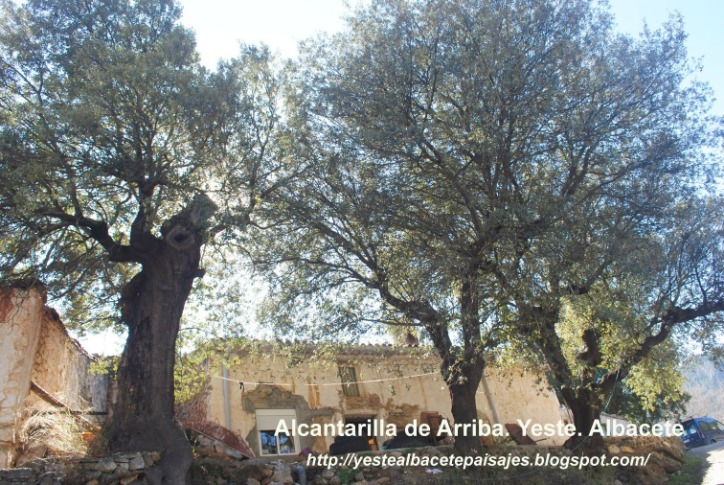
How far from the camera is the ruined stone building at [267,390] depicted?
A: 1073 cm

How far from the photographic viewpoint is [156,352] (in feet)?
29.4

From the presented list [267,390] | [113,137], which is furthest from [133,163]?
[267,390]

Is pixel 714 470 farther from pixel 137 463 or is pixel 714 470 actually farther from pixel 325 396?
pixel 137 463

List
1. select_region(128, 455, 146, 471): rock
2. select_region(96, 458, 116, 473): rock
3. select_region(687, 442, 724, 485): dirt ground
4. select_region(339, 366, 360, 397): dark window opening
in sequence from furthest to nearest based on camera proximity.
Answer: select_region(339, 366, 360, 397): dark window opening < select_region(687, 442, 724, 485): dirt ground < select_region(128, 455, 146, 471): rock < select_region(96, 458, 116, 473): rock

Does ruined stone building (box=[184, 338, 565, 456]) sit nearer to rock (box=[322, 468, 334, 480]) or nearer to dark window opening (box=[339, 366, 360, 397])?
dark window opening (box=[339, 366, 360, 397])

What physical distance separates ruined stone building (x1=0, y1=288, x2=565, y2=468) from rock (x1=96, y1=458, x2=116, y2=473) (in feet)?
8.90

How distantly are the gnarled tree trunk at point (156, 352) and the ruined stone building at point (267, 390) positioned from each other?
2.03m

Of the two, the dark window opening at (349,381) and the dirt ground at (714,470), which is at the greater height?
the dark window opening at (349,381)

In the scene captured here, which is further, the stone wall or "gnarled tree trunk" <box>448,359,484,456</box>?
"gnarled tree trunk" <box>448,359,484,456</box>

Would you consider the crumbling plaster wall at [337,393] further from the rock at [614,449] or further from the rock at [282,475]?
the rock at [282,475]

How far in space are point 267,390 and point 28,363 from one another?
8.60 metres

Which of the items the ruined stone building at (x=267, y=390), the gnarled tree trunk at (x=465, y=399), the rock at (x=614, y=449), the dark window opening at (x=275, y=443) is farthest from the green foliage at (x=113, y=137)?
the rock at (x=614, y=449)

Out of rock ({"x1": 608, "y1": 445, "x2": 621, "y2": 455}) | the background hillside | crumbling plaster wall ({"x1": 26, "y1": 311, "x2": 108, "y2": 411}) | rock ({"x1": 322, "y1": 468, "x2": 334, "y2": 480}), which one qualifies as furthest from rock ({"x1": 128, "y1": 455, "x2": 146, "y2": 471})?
the background hillside

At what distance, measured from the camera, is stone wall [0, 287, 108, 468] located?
997cm
